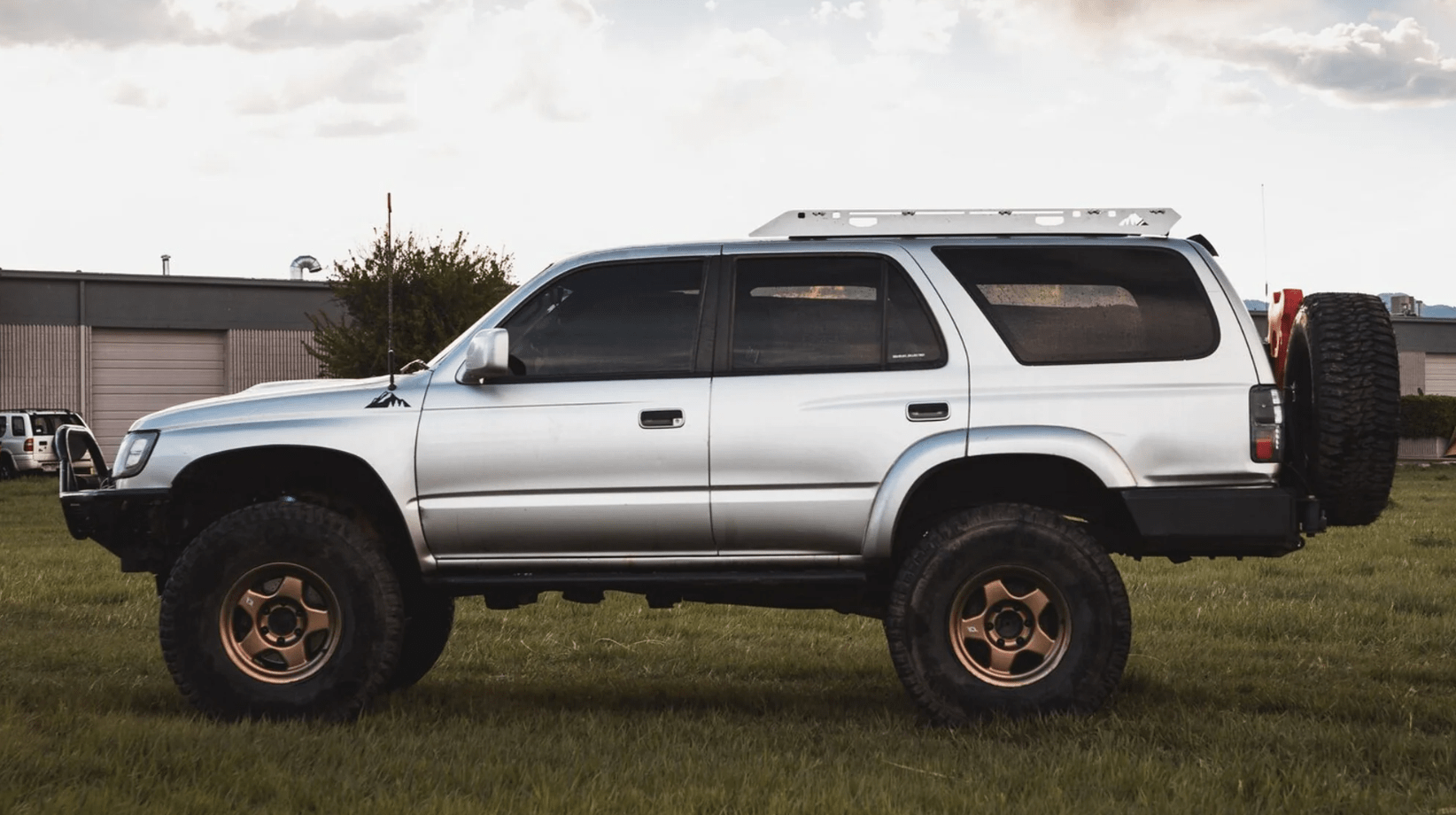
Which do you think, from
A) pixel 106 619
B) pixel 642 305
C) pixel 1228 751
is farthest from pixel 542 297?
pixel 106 619

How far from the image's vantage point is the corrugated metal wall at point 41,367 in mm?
38062

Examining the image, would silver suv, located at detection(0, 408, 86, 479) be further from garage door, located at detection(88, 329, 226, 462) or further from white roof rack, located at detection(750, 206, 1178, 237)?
white roof rack, located at detection(750, 206, 1178, 237)

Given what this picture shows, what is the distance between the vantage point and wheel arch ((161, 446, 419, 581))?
6.72 metres

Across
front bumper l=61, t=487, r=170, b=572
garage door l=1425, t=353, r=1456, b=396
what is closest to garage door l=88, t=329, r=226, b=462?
front bumper l=61, t=487, r=170, b=572

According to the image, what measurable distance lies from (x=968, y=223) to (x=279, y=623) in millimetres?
3320

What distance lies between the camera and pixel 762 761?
5383mm

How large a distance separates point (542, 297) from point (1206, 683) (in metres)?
3.48

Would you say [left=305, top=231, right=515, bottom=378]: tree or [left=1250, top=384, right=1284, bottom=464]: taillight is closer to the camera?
[left=1250, top=384, right=1284, bottom=464]: taillight

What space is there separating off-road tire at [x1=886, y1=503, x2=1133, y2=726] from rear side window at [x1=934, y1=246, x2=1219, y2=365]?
717 millimetres

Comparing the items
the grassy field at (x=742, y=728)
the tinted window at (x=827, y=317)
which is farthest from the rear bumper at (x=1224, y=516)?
the tinted window at (x=827, y=317)

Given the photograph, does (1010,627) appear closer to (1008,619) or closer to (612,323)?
(1008,619)

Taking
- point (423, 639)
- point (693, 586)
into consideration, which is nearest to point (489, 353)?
point (693, 586)

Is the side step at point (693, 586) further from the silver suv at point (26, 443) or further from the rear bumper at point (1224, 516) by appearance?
the silver suv at point (26, 443)

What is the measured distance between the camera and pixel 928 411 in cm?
631
